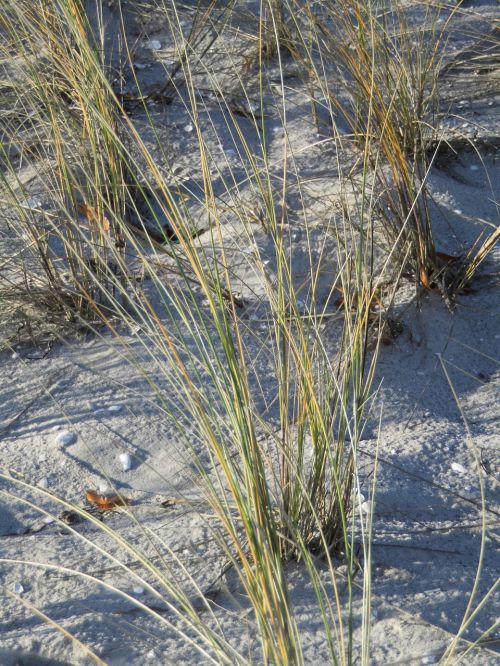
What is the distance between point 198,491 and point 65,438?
1.60 feet

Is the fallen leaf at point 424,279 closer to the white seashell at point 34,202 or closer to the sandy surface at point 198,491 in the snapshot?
the sandy surface at point 198,491

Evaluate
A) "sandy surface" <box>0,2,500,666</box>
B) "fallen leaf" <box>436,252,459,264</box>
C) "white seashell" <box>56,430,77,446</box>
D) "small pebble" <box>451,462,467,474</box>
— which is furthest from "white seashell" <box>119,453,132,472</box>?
"fallen leaf" <box>436,252,459,264</box>

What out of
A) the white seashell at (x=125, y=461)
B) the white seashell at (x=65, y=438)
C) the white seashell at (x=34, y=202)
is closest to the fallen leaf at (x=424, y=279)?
the white seashell at (x=125, y=461)

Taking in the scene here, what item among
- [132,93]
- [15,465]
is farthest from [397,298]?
[132,93]

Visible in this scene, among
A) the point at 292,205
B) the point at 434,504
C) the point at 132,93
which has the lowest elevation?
the point at 434,504

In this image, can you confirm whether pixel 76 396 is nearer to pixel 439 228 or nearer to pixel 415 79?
pixel 439 228

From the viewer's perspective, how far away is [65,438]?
2.33 m

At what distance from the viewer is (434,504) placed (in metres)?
1.94

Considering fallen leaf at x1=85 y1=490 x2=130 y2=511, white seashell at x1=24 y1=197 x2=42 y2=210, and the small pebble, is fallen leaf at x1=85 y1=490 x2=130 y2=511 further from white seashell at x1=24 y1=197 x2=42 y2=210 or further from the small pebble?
white seashell at x1=24 y1=197 x2=42 y2=210

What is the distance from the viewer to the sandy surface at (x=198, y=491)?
5.51 ft

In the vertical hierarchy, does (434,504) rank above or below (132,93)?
below

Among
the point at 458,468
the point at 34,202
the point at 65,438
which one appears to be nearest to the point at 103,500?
the point at 65,438

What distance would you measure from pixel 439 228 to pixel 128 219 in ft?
3.56

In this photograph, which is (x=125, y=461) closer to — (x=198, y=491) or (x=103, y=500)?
(x=103, y=500)
